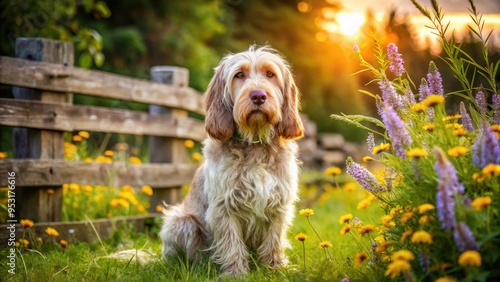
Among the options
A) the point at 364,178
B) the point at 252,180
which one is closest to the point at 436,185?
the point at 364,178

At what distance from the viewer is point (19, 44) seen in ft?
15.8

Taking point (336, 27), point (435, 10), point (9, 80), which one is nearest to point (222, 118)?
point (435, 10)

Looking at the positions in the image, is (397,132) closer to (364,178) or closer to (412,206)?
(412,206)

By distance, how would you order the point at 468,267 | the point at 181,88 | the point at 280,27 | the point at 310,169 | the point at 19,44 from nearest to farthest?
the point at 468,267 < the point at 19,44 < the point at 181,88 < the point at 310,169 < the point at 280,27

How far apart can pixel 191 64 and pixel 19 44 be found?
7017mm

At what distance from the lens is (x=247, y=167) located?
379cm

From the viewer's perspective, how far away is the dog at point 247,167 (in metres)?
3.76

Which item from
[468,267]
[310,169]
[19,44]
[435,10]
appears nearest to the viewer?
[468,267]

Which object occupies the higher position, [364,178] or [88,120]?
[88,120]

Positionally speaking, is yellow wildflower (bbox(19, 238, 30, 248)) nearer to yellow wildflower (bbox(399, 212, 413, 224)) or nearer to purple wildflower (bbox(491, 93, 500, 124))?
yellow wildflower (bbox(399, 212, 413, 224))

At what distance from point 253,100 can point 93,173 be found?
7.16 ft

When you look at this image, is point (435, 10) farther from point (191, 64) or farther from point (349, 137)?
point (349, 137)

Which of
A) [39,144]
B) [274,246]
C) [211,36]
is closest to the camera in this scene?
[274,246]

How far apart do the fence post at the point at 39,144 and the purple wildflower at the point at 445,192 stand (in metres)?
3.54
